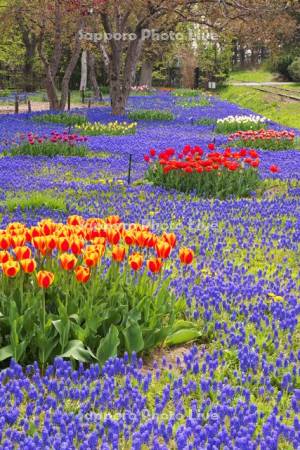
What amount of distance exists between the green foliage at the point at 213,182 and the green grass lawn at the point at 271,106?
1547 centimetres

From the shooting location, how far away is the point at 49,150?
1619 cm

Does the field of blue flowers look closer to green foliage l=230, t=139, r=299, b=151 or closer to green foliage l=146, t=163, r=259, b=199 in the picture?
green foliage l=146, t=163, r=259, b=199

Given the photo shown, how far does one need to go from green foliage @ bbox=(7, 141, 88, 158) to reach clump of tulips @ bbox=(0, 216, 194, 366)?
36.7ft

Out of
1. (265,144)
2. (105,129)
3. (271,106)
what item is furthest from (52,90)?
(265,144)

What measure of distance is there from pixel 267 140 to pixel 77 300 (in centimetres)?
1454

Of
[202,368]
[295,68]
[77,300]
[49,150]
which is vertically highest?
[295,68]

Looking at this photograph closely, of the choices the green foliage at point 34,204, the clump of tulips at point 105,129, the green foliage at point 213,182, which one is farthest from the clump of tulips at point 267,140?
the green foliage at point 34,204

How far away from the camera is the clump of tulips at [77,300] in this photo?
4.50 meters

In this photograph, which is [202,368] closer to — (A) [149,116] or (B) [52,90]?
(A) [149,116]

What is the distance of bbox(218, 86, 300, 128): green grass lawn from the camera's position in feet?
95.1

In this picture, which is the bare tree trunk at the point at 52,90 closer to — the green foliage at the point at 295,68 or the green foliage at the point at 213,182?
the green foliage at the point at 213,182

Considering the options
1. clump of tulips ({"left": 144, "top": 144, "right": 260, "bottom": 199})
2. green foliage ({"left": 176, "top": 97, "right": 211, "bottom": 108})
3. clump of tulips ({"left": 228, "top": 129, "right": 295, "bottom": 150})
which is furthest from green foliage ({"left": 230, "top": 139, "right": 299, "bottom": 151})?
green foliage ({"left": 176, "top": 97, "right": 211, "bottom": 108})

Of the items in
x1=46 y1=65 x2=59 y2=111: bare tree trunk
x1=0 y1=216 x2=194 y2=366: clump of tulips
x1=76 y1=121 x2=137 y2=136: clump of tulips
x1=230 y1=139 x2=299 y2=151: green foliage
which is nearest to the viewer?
x1=0 y1=216 x2=194 y2=366: clump of tulips

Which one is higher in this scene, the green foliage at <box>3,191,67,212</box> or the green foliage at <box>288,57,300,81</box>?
the green foliage at <box>288,57,300,81</box>
